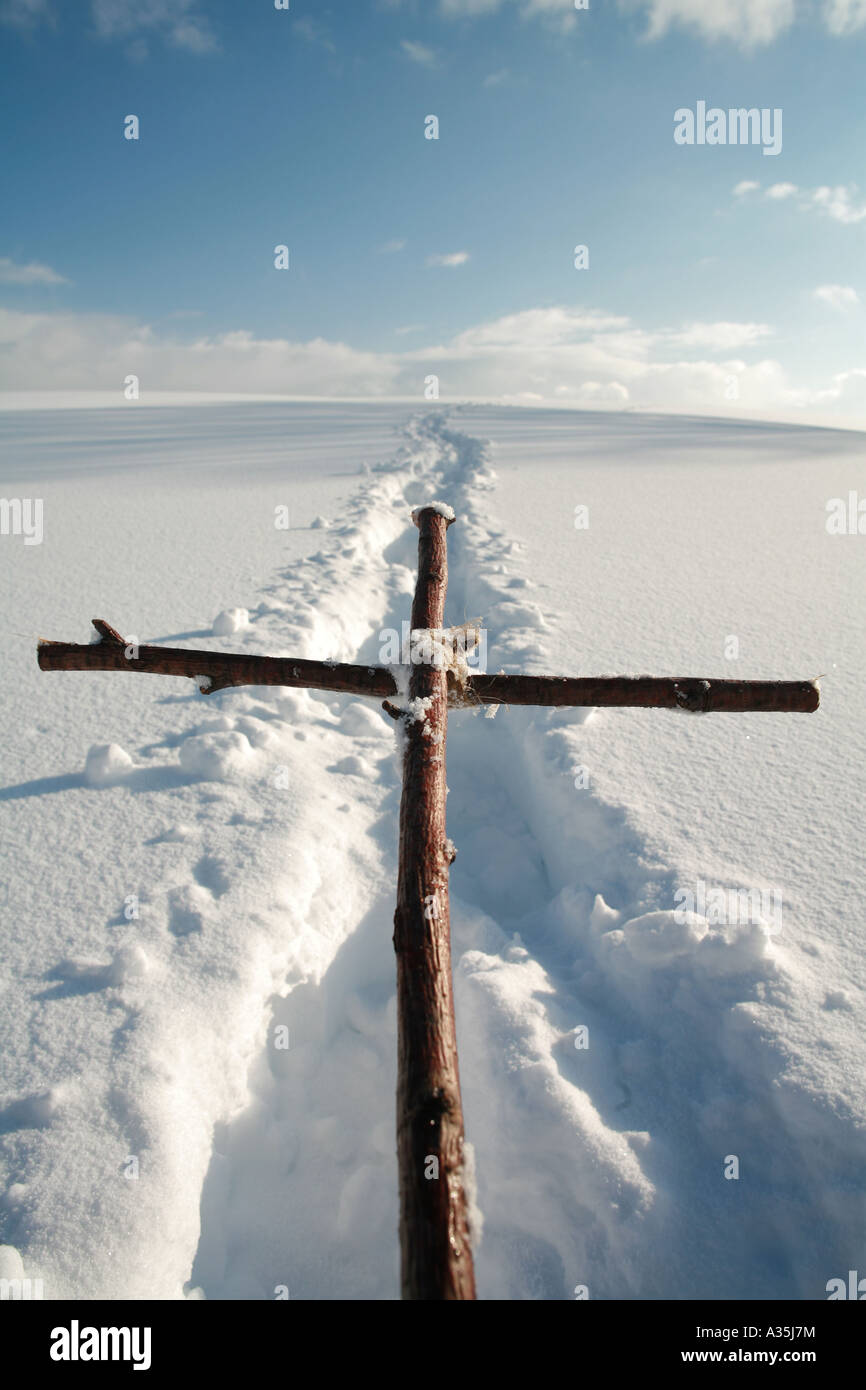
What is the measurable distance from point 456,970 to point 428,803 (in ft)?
3.37

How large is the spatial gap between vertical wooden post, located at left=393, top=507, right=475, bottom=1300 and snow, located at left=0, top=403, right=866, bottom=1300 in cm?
45

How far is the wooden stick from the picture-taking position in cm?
181

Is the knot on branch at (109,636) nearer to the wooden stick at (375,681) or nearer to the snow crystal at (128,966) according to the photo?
the wooden stick at (375,681)

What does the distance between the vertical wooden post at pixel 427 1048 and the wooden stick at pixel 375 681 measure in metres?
0.31

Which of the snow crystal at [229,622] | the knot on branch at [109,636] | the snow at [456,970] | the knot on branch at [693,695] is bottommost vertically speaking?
the snow at [456,970]

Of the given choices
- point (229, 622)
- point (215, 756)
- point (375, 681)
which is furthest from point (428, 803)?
point (229, 622)

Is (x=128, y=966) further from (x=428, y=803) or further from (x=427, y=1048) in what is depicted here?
(x=427, y=1048)

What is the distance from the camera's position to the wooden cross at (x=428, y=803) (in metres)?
0.85

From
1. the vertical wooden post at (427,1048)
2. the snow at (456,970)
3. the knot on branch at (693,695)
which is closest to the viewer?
the vertical wooden post at (427,1048)

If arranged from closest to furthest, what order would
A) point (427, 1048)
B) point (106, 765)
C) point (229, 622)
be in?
1. point (427, 1048)
2. point (106, 765)
3. point (229, 622)

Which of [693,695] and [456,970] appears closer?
[693,695]

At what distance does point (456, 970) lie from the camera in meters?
2.18

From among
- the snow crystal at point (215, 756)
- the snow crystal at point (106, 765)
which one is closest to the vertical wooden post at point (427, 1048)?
the snow crystal at point (215, 756)

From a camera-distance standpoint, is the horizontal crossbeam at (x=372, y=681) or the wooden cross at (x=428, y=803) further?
the horizontal crossbeam at (x=372, y=681)
